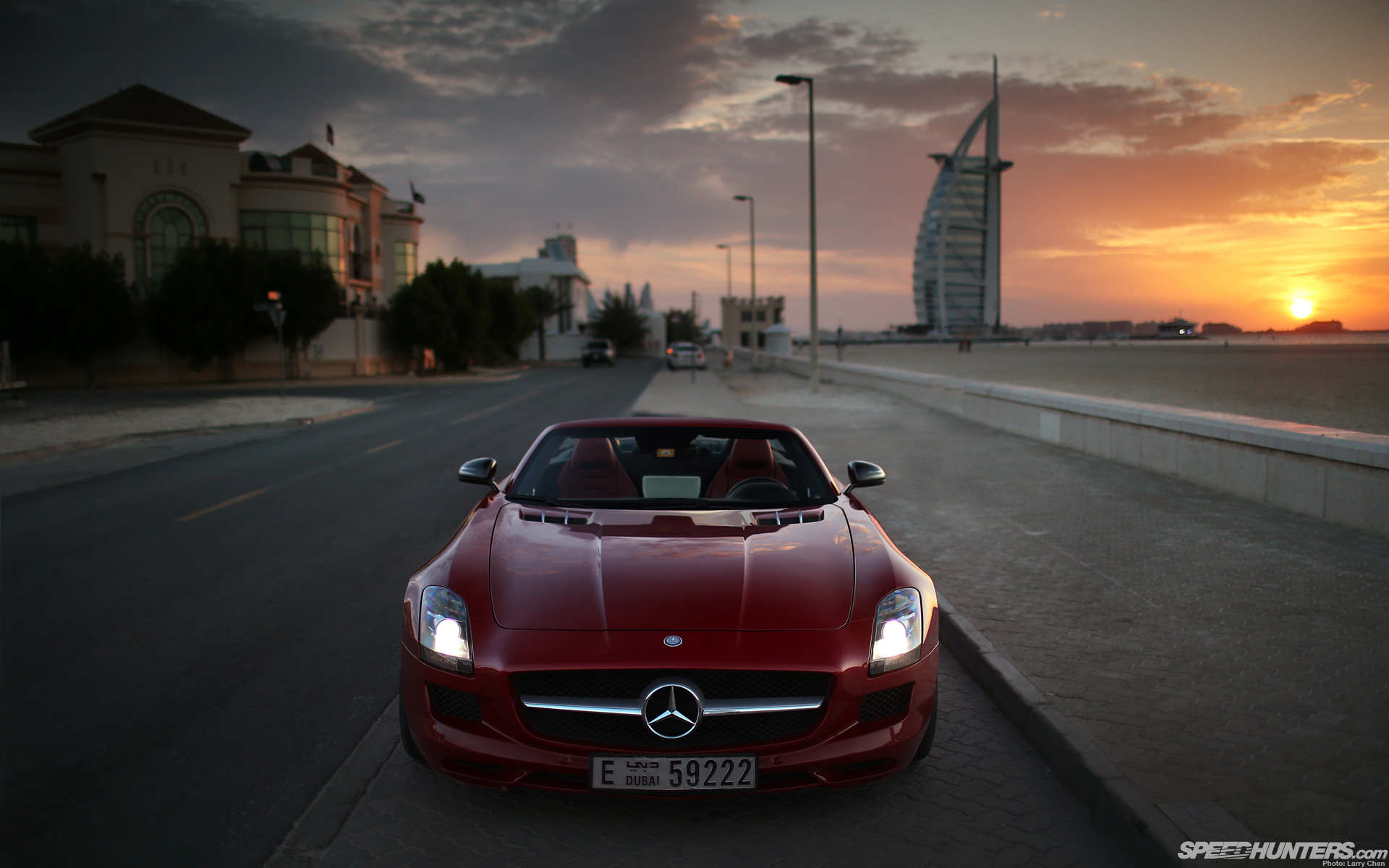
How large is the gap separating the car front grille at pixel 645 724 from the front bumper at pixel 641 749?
0.08 feet

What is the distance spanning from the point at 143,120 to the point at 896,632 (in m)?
49.7

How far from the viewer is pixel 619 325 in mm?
101562

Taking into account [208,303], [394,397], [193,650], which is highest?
[208,303]

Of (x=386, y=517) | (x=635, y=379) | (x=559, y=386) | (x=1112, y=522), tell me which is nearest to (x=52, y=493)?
(x=386, y=517)

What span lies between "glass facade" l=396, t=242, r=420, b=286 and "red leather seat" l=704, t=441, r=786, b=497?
203ft

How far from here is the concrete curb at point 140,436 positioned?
45.2ft

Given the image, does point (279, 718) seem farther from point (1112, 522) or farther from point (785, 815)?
point (1112, 522)

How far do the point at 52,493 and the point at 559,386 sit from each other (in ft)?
83.2

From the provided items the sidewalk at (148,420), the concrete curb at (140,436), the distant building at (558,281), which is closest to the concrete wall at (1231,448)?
the concrete curb at (140,436)

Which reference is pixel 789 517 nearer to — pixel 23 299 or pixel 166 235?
pixel 23 299

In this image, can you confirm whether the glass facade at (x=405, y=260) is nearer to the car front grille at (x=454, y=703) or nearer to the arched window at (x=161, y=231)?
the arched window at (x=161, y=231)

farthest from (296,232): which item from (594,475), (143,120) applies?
(594,475)

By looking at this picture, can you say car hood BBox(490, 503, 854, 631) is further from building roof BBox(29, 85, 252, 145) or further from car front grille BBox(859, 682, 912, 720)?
building roof BBox(29, 85, 252, 145)

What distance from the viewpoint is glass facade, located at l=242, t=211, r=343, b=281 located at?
4478 cm
